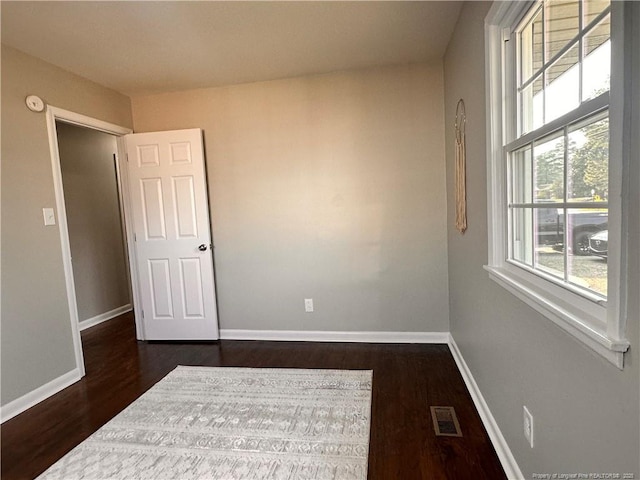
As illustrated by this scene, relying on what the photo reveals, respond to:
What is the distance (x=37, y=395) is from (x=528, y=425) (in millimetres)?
2906

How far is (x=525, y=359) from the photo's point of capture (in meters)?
1.29

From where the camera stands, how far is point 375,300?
3.05 meters

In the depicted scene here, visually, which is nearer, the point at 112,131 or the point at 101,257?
the point at 112,131

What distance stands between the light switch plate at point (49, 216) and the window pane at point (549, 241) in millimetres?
3005

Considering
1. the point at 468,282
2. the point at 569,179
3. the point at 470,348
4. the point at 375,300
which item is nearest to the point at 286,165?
the point at 375,300

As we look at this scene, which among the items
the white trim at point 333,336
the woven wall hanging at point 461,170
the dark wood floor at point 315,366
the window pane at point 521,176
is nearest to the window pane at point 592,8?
the window pane at point 521,176

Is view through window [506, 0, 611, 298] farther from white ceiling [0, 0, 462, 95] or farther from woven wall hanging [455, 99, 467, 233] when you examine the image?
white ceiling [0, 0, 462, 95]

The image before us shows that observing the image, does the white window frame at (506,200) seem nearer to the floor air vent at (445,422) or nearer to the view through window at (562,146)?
the view through window at (562,146)

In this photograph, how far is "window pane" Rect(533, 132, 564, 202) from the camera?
1.11 metres

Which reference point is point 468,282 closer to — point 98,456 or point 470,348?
point 470,348

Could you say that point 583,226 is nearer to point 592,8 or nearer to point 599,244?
point 599,244

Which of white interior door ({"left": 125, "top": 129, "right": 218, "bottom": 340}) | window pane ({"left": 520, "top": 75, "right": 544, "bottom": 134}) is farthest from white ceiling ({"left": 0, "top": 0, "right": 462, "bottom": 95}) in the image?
window pane ({"left": 520, "top": 75, "right": 544, "bottom": 134})

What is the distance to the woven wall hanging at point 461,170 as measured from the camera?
2.13 metres

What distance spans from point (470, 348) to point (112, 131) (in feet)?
11.3
